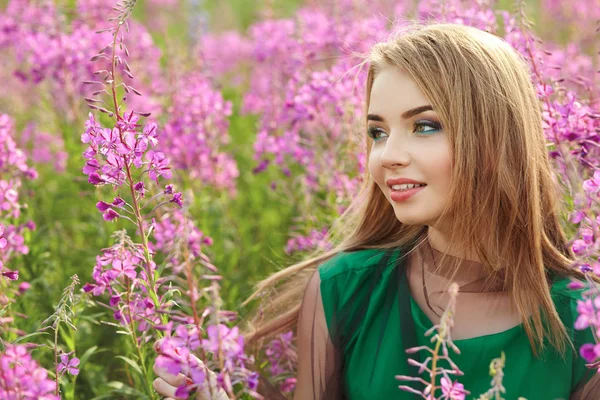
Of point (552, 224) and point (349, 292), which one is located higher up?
point (552, 224)

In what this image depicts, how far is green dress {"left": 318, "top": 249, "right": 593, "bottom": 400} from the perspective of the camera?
2.28 m

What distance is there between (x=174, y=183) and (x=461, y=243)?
192cm

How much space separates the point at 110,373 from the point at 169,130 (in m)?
1.27

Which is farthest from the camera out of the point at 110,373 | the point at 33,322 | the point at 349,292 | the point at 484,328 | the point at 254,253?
the point at 254,253

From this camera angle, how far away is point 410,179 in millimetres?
2217

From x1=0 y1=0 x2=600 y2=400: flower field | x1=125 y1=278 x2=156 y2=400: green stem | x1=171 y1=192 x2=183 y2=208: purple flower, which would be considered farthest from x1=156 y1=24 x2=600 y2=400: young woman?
x1=171 y1=192 x2=183 y2=208: purple flower

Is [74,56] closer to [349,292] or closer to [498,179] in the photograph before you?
[349,292]

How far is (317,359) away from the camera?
2.53 m

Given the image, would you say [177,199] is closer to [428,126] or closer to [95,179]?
[95,179]

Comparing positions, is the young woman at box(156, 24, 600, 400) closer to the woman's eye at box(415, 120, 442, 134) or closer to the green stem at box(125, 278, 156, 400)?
the woman's eye at box(415, 120, 442, 134)

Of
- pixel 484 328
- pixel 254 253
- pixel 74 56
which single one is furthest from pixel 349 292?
pixel 74 56

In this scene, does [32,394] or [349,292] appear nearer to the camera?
[32,394]

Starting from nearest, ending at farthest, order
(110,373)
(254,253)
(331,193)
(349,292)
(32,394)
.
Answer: (32,394) < (349,292) < (110,373) < (331,193) < (254,253)

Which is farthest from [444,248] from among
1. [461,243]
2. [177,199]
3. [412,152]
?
[177,199]
